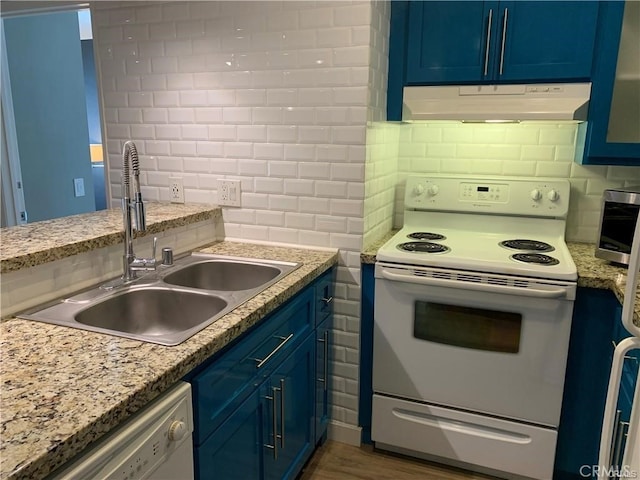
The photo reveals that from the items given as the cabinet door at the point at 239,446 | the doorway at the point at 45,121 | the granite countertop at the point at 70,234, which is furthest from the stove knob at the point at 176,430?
the doorway at the point at 45,121

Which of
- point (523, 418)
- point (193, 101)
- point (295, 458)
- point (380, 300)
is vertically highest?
point (193, 101)

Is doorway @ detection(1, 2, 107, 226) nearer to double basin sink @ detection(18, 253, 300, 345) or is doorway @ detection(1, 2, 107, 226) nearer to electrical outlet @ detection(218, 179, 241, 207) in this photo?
electrical outlet @ detection(218, 179, 241, 207)

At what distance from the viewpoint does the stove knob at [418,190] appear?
247 centimetres

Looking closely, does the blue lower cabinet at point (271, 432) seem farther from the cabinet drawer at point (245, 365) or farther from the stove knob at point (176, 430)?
the stove knob at point (176, 430)

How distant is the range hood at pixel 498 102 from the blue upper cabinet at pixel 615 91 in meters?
0.06

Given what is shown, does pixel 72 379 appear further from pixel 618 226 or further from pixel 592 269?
pixel 618 226

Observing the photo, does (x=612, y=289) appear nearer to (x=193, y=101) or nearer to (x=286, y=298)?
(x=286, y=298)

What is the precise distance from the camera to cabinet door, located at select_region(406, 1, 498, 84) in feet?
6.75

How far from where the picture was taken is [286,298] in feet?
5.40

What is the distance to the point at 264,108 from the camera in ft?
7.01

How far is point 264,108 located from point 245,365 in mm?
1174

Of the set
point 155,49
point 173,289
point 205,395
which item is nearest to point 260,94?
point 155,49

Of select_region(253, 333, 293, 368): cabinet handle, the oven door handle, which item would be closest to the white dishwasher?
select_region(253, 333, 293, 368): cabinet handle

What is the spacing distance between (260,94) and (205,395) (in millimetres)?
1359
